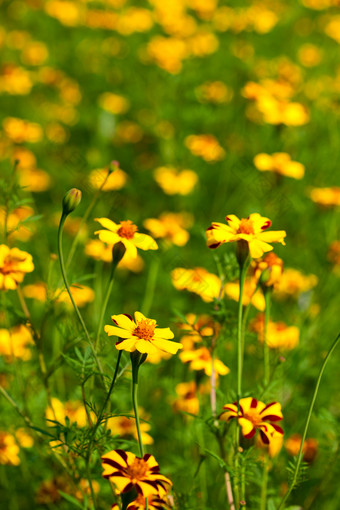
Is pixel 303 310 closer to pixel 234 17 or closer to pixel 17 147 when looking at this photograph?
pixel 17 147

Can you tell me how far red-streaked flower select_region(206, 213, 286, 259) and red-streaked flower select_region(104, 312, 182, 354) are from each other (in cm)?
20

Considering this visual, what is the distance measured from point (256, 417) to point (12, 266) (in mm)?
599

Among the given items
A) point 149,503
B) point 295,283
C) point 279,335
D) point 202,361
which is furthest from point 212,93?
point 149,503

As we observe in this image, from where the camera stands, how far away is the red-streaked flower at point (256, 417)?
1029mm

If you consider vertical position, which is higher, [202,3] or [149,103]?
[202,3]

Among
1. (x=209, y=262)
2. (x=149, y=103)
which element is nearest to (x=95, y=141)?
(x=149, y=103)

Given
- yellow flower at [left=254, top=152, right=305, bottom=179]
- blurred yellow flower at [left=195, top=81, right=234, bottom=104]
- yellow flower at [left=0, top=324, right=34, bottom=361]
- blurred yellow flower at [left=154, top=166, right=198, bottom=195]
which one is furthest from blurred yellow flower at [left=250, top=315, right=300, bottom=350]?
blurred yellow flower at [left=195, top=81, right=234, bottom=104]

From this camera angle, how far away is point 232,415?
1048mm

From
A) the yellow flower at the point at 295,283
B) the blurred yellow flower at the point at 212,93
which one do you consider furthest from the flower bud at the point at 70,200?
the blurred yellow flower at the point at 212,93

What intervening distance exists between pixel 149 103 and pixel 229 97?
48cm

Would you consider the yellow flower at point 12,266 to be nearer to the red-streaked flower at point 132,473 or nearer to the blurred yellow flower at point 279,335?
the red-streaked flower at point 132,473

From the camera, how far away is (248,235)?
42.5 inches

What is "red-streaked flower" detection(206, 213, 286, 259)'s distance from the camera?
105cm

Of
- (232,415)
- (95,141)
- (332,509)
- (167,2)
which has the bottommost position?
(95,141)
